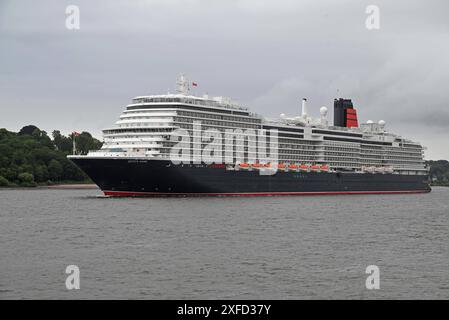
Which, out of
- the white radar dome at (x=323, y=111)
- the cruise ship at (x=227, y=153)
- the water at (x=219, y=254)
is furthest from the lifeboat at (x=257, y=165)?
the water at (x=219, y=254)

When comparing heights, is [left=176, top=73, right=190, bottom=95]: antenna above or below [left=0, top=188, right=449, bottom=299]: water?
above

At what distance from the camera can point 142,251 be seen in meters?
42.6

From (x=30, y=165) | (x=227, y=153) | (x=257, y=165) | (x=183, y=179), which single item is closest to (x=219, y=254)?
(x=183, y=179)

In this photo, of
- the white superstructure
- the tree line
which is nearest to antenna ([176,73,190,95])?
the white superstructure

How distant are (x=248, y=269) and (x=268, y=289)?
191 inches

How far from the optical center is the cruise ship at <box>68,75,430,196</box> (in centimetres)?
8938

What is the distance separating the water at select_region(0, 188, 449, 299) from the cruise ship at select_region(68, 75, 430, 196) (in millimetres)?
19707

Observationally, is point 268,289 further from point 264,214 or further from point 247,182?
point 247,182

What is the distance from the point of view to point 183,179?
89938mm

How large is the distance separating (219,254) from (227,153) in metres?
59.2

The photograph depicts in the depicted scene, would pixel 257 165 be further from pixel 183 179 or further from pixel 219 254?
pixel 219 254

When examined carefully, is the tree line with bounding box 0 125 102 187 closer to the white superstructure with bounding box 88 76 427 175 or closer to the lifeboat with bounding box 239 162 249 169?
the white superstructure with bounding box 88 76 427 175

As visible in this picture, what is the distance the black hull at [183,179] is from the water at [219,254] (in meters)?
18.0
